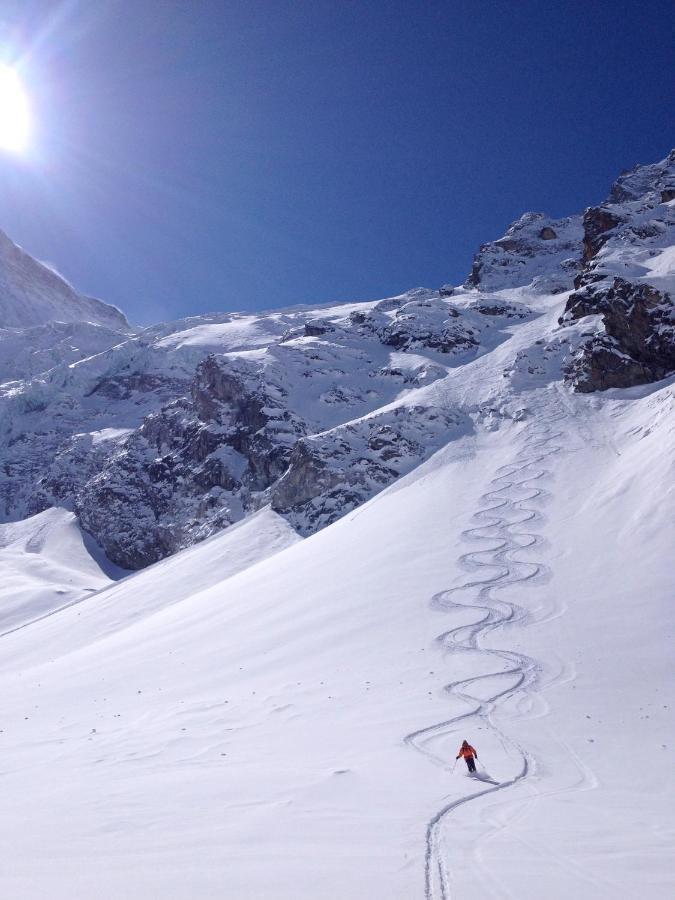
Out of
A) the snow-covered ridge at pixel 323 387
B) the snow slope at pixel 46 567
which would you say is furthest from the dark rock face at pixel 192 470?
the snow slope at pixel 46 567

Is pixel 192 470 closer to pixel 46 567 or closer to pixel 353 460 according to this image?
pixel 46 567

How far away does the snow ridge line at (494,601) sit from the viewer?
957cm

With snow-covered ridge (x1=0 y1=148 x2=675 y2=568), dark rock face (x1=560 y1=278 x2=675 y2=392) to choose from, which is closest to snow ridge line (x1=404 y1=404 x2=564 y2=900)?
dark rock face (x1=560 y1=278 x2=675 y2=392)

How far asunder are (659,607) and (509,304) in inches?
3024

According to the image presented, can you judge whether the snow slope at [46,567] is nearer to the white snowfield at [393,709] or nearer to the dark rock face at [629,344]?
the white snowfield at [393,709]

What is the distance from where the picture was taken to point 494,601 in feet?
78.5

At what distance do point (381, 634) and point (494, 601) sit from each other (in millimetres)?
4912

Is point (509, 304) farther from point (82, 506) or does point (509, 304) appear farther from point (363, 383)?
point (82, 506)

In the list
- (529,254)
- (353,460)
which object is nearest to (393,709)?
(353,460)

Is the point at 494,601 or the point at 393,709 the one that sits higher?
the point at 393,709

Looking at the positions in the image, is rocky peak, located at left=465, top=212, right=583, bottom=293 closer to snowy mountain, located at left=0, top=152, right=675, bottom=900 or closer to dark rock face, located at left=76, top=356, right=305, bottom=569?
snowy mountain, located at left=0, top=152, right=675, bottom=900

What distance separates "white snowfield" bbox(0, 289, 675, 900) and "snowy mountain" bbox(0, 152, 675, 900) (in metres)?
0.08

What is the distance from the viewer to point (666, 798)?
33.1 ft

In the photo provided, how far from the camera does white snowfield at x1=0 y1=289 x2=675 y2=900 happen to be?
7.16 metres
